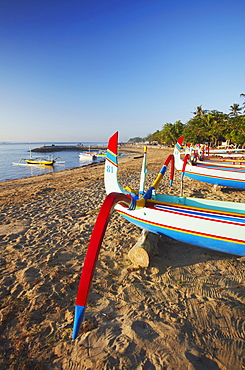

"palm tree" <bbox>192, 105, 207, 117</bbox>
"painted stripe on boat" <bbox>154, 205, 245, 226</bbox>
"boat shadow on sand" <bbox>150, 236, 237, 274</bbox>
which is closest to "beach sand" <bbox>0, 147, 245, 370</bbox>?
"boat shadow on sand" <bbox>150, 236, 237, 274</bbox>

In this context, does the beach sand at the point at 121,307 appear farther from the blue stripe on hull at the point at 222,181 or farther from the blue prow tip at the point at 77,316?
the blue stripe on hull at the point at 222,181

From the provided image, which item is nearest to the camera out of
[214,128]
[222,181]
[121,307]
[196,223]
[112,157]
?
[121,307]

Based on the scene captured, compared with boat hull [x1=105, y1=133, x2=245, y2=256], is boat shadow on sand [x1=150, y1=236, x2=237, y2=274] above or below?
below

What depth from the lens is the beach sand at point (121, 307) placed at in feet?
7.22

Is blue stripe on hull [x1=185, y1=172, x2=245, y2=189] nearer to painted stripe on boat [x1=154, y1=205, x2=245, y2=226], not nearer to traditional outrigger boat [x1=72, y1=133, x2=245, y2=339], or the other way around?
traditional outrigger boat [x1=72, y1=133, x2=245, y2=339]

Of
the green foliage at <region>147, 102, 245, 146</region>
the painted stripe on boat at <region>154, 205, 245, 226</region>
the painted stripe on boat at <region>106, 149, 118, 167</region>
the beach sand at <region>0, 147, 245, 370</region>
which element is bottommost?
the beach sand at <region>0, 147, 245, 370</region>

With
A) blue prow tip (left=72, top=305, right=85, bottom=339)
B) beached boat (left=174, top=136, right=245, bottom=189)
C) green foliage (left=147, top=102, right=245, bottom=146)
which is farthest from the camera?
green foliage (left=147, top=102, right=245, bottom=146)

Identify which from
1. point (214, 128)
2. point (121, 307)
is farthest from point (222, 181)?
point (214, 128)

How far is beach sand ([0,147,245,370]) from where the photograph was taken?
220 centimetres

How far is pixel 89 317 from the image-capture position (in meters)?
2.68

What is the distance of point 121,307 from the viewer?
9.43ft

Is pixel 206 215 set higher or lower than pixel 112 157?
lower

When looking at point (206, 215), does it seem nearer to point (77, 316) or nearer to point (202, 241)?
point (202, 241)

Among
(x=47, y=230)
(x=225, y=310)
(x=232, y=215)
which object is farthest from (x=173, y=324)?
(x=47, y=230)
